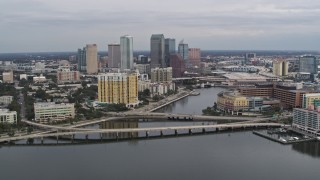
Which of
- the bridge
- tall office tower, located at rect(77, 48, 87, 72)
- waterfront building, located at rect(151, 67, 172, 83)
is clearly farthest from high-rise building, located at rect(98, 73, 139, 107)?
tall office tower, located at rect(77, 48, 87, 72)

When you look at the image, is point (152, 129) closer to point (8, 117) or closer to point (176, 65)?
point (8, 117)

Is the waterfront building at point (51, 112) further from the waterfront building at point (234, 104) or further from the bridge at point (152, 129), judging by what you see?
the waterfront building at point (234, 104)

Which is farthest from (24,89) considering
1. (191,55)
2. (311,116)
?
(191,55)

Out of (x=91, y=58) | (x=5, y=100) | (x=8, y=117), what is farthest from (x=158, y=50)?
(x=8, y=117)

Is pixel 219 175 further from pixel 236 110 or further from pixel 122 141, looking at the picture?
pixel 236 110

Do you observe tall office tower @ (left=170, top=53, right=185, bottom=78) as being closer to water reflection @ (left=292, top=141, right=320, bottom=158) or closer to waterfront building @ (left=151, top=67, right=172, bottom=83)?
waterfront building @ (left=151, top=67, right=172, bottom=83)

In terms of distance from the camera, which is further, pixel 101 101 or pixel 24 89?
pixel 24 89

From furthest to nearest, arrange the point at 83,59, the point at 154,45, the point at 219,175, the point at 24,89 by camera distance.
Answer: the point at 83,59 → the point at 154,45 → the point at 24,89 → the point at 219,175
